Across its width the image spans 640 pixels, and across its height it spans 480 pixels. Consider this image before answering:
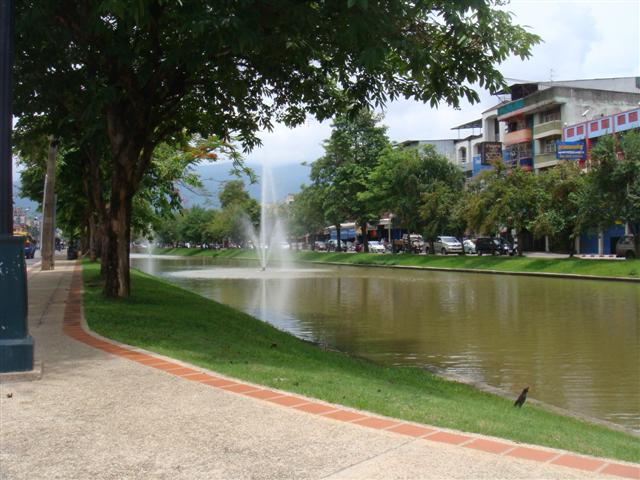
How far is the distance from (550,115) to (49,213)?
4051 centimetres

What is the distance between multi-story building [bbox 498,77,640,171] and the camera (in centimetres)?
5288

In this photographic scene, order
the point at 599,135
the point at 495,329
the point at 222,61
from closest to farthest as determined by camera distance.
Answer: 1. the point at 222,61
2. the point at 495,329
3. the point at 599,135

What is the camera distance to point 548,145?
179 feet

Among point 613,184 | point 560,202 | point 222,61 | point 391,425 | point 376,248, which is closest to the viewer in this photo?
point 391,425

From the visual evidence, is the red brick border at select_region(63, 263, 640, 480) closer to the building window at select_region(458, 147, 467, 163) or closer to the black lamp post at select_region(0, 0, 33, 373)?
the black lamp post at select_region(0, 0, 33, 373)

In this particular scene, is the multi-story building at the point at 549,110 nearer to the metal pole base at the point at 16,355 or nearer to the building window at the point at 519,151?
the building window at the point at 519,151

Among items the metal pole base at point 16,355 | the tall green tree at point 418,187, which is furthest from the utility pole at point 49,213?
the tall green tree at point 418,187

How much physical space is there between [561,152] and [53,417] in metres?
44.7

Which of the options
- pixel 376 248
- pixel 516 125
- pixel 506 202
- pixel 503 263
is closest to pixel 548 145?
pixel 516 125

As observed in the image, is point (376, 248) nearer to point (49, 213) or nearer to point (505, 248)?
point (505, 248)

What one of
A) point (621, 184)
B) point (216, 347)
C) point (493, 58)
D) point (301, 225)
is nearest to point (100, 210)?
point (216, 347)

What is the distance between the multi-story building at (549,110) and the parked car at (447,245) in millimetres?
8285

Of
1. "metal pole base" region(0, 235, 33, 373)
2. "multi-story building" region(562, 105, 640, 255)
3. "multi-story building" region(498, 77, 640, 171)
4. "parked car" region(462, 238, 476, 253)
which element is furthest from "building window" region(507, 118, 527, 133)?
"metal pole base" region(0, 235, 33, 373)

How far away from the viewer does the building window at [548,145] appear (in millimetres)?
53438
